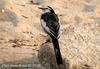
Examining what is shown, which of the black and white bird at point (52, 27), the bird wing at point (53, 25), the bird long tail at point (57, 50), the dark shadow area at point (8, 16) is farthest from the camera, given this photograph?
the dark shadow area at point (8, 16)

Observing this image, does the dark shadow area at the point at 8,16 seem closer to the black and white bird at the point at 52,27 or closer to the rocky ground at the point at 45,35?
the rocky ground at the point at 45,35

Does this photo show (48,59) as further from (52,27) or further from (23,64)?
(52,27)

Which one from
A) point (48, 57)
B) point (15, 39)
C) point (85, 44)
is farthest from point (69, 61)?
point (15, 39)

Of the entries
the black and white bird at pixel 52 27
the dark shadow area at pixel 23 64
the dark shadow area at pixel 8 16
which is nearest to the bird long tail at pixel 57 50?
the black and white bird at pixel 52 27

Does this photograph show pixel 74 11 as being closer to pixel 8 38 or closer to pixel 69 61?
pixel 8 38

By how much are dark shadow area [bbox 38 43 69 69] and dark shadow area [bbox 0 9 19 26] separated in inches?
50.6

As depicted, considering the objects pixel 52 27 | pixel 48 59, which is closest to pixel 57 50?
pixel 48 59

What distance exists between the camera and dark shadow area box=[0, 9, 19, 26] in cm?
508

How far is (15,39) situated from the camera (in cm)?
482

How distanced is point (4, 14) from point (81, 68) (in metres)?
1.54

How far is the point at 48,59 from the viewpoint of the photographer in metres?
3.84

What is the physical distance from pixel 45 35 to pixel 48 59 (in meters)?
1.12

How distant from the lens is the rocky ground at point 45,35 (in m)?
3.97

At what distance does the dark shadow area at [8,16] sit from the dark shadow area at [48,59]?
4.22ft
